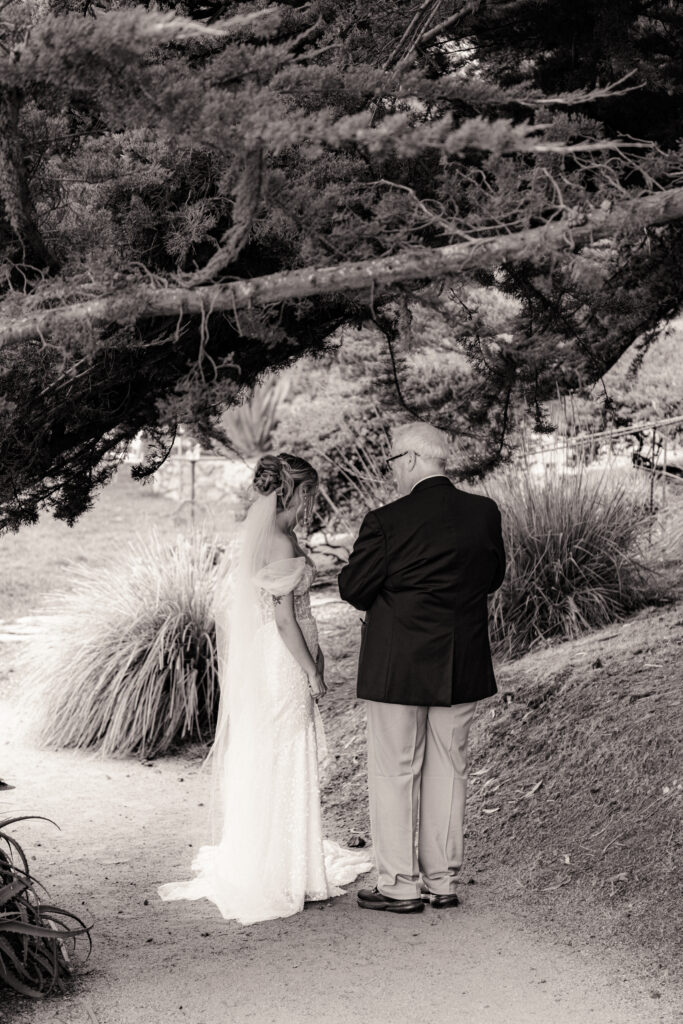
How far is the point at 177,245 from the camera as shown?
379 centimetres

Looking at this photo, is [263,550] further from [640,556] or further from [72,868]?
[640,556]

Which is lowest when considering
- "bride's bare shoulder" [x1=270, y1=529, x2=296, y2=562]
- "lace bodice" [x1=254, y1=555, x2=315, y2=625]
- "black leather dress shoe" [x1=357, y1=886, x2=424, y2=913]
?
"black leather dress shoe" [x1=357, y1=886, x2=424, y2=913]

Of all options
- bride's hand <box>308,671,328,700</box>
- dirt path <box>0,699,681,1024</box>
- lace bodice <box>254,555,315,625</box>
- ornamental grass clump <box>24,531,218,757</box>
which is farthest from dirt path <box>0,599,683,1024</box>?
ornamental grass clump <box>24,531,218,757</box>

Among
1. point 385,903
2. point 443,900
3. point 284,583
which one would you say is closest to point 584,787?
point 443,900

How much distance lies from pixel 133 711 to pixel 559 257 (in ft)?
20.2

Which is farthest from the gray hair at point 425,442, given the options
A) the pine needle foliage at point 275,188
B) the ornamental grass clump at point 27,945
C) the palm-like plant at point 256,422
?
the palm-like plant at point 256,422

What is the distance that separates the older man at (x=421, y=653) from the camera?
4871 millimetres

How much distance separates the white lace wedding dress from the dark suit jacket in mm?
446

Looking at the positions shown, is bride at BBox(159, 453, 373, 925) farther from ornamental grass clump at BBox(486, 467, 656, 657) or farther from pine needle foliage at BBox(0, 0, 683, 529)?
ornamental grass clump at BBox(486, 467, 656, 657)

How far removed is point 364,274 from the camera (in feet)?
10.2

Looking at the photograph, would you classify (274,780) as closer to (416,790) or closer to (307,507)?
(416,790)

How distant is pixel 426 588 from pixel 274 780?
1150mm

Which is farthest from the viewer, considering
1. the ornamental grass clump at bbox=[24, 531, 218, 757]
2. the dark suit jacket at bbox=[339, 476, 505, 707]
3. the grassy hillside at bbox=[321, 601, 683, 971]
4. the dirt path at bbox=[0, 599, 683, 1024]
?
the ornamental grass clump at bbox=[24, 531, 218, 757]

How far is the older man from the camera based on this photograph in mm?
4871
